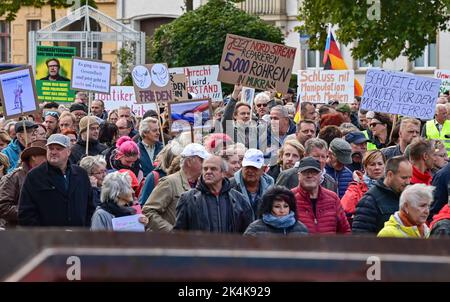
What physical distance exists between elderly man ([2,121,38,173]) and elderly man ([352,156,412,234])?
5234mm

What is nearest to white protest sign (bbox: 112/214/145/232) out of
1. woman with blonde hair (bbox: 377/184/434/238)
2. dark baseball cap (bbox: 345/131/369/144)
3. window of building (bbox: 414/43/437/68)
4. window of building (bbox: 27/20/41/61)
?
woman with blonde hair (bbox: 377/184/434/238)

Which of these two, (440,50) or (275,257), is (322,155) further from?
(440,50)

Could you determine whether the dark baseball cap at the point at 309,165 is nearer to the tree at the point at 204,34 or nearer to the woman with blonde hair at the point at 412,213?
the woman with blonde hair at the point at 412,213

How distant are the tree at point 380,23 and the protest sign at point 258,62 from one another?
15.5 m

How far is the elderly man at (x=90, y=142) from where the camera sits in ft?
43.4

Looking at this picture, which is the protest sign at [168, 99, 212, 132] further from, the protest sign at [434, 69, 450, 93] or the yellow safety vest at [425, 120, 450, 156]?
the protest sign at [434, 69, 450, 93]

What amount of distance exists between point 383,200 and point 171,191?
4.80 feet

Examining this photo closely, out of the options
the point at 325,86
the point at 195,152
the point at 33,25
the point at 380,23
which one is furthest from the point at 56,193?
the point at 33,25

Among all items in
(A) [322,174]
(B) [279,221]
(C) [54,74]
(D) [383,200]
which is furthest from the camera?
(C) [54,74]

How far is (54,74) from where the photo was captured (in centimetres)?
2236

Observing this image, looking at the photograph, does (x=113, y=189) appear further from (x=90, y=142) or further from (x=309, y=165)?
(x=90, y=142)

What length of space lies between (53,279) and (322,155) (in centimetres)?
725

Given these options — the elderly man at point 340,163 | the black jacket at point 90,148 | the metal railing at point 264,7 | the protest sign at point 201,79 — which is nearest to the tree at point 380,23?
the protest sign at point 201,79
